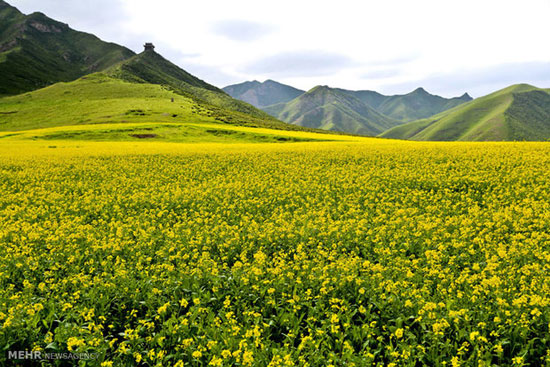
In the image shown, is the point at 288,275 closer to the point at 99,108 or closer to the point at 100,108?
the point at 100,108

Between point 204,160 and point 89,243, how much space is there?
2012 centimetres

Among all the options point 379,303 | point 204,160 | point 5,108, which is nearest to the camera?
point 379,303

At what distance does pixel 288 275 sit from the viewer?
7.64m

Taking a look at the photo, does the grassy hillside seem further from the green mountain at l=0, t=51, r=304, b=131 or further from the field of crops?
the field of crops

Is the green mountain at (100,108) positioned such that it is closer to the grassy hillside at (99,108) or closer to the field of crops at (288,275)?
the grassy hillside at (99,108)

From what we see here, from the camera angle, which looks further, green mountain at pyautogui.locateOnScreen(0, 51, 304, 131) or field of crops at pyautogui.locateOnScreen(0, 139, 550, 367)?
green mountain at pyautogui.locateOnScreen(0, 51, 304, 131)

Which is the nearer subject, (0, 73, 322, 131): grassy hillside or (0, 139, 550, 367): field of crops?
(0, 139, 550, 367): field of crops

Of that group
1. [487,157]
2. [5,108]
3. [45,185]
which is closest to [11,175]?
[45,185]

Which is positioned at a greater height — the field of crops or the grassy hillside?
the grassy hillside

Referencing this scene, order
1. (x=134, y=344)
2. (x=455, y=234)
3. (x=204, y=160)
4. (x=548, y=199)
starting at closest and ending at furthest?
(x=134, y=344), (x=455, y=234), (x=548, y=199), (x=204, y=160)

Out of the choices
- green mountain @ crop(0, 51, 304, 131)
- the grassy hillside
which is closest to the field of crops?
green mountain @ crop(0, 51, 304, 131)

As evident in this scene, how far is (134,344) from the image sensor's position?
18.6 ft

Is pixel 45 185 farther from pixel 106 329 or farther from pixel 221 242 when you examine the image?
pixel 106 329

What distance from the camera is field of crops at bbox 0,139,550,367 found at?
18.3 ft
